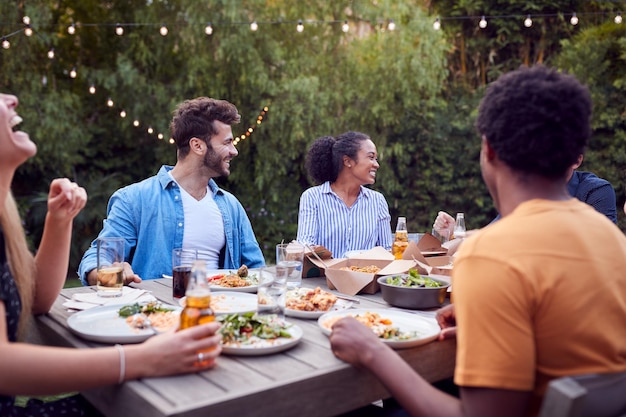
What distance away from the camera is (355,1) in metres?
6.71

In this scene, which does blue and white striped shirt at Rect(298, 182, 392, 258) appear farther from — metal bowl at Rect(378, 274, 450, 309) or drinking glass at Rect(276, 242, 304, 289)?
metal bowl at Rect(378, 274, 450, 309)

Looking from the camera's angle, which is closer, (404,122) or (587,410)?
(587,410)

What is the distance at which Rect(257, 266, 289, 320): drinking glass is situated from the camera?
5.55 ft

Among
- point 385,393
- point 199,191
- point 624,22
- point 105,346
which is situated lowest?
point 385,393

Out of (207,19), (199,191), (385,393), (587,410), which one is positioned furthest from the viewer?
(207,19)

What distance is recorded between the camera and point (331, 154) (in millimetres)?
4055

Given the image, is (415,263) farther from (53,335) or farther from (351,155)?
(351,155)

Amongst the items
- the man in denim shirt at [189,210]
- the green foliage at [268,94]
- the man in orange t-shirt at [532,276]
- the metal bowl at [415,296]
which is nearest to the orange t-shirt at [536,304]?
the man in orange t-shirt at [532,276]

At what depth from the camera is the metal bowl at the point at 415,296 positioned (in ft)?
6.44

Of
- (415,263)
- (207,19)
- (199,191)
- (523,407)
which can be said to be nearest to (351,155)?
(199,191)

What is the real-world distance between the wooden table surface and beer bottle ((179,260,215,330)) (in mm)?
125

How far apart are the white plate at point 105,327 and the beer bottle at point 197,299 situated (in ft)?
0.66

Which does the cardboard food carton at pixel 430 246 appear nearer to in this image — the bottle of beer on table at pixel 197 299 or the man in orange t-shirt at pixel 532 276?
the man in orange t-shirt at pixel 532 276

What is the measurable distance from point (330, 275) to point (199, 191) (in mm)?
1129
